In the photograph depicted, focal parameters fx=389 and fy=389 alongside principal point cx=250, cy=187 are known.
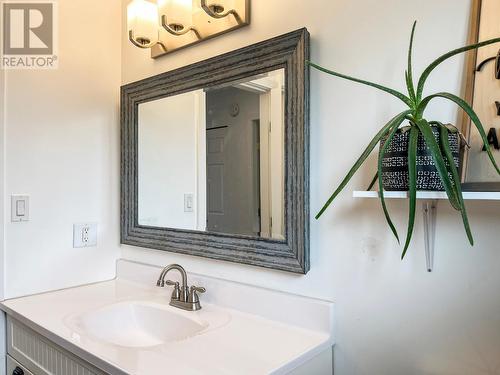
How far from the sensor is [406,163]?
90 centimetres

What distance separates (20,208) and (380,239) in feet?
4.51

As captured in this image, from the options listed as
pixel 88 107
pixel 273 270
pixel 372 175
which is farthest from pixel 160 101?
pixel 372 175

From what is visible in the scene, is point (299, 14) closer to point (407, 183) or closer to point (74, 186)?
point (407, 183)

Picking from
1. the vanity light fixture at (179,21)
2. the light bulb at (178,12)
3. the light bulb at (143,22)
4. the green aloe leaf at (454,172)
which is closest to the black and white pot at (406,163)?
the green aloe leaf at (454,172)

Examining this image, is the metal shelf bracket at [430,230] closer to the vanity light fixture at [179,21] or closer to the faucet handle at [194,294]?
the faucet handle at [194,294]

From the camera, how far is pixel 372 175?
1101 mm

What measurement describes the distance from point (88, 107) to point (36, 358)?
1.05 metres

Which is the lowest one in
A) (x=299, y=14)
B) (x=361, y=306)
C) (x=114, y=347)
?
(x=114, y=347)

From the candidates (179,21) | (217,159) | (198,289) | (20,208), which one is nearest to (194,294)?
(198,289)

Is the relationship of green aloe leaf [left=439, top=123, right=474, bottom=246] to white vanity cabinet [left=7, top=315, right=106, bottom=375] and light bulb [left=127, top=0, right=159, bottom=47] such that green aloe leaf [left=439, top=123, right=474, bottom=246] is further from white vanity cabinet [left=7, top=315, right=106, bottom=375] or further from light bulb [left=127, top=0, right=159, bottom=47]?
light bulb [left=127, top=0, right=159, bottom=47]

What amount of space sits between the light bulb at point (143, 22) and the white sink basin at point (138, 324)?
1066 millimetres

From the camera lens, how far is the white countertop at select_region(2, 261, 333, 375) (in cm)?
97

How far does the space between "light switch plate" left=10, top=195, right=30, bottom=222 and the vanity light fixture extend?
2.58 feet

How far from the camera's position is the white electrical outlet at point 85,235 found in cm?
173
